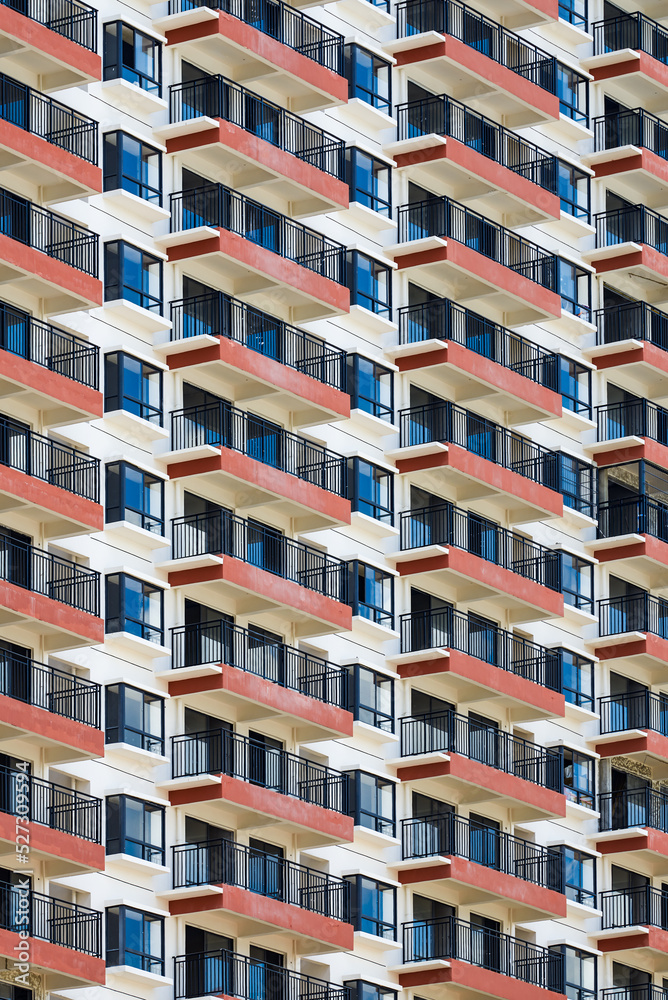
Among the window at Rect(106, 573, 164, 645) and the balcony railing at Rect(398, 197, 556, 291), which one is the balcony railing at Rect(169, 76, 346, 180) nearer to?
the balcony railing at Rect(398, 197, 556, 291)

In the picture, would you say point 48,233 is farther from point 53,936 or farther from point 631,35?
point 631,35

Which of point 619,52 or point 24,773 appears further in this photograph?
point 619,52

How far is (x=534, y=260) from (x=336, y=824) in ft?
59.1

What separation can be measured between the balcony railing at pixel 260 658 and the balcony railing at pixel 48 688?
3868mm

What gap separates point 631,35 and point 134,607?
2727 cm

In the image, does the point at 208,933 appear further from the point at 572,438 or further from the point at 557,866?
the point at 572,438

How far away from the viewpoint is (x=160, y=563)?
78.4 metres

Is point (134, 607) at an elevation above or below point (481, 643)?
above

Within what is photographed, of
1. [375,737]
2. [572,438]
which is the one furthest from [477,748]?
[572,438]

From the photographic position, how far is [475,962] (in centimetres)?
8438

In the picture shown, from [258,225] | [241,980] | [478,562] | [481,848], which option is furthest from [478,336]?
[241,980]

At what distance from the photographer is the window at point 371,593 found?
83625 millimetres

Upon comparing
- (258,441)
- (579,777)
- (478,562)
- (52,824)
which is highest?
(258,441)

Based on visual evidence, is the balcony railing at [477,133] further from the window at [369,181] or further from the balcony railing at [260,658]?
the balcony railing at [260,658]
